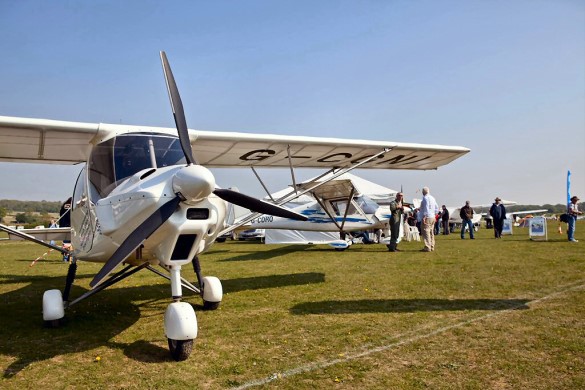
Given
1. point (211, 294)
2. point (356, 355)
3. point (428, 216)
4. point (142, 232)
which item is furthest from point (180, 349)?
point (428, 216)

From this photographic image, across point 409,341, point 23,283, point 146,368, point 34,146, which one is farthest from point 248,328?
point 23,283

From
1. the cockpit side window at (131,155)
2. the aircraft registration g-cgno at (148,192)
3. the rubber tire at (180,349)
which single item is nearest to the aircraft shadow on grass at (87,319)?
the rubber tire at (180,349)

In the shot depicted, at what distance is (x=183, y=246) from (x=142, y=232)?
0.52 m

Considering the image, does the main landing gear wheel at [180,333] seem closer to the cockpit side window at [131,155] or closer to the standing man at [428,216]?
the cockpit side window at [131,155]

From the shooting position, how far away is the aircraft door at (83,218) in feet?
16.9

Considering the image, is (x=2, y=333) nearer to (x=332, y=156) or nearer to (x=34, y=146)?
(x=34, y=146)

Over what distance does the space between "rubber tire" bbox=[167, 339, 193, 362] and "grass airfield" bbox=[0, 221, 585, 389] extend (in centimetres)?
7

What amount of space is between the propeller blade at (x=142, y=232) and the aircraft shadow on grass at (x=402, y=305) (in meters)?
2.43

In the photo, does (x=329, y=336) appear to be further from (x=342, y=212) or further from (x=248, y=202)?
(x=342, y=212)

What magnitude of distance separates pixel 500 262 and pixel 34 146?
9.48m

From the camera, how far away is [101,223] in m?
4.34

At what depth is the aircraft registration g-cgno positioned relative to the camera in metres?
3.79

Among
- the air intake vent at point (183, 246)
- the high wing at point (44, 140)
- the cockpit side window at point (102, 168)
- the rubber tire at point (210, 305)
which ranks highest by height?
the high wing at point (44, 140)

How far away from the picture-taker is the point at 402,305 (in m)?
5.60
